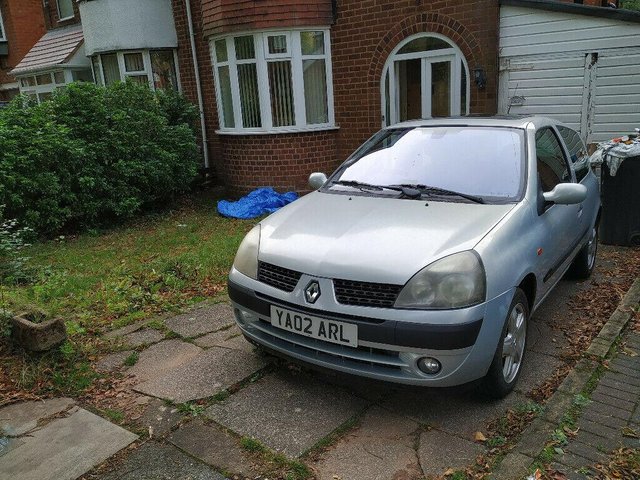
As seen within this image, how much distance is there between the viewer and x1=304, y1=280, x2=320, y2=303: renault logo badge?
3.00 metres

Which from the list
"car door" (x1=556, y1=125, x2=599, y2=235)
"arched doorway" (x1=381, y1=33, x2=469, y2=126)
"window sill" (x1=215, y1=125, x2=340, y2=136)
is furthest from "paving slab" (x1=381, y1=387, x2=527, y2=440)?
"window sill" (x1=215, y1=125, x2=340, y2=136)

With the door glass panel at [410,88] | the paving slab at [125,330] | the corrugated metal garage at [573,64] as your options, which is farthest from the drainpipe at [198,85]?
the paving slab at [125,330]

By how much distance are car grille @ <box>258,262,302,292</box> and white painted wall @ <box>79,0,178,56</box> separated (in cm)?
1004

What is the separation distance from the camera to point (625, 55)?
7.47 metres

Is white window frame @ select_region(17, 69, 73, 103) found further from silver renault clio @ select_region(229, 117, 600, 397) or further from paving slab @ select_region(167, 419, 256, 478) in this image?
paving slab @ select_region(167, 419, 256, 478)

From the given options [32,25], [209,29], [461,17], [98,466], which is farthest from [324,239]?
[32,25]

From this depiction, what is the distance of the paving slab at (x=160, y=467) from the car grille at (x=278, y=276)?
3.51 ft

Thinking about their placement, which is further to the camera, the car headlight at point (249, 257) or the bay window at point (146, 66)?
the bay window at point (146, 66)

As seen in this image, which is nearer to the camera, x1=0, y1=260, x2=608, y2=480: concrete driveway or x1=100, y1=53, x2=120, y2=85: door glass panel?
x1=0, y1=260, x2=608, y2=480: concrete driveway

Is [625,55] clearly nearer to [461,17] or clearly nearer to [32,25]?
[461,17]

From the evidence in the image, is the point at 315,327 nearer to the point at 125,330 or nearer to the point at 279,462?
the point at 279,462

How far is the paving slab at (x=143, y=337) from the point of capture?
4.30 metres

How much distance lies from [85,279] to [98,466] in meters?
3.65

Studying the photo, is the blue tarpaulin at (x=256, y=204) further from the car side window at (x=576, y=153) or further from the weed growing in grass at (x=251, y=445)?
the weed growing in grass at (x=251, y=445)
